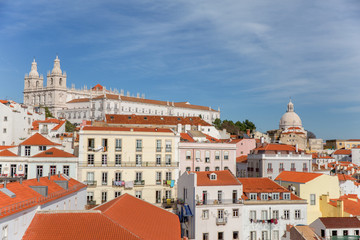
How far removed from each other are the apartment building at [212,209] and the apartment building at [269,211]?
3.92 ft

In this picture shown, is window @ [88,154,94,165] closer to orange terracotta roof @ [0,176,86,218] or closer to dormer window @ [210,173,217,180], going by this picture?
dormer window @ [210,173,217,180]

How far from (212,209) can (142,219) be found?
1776 centimetres

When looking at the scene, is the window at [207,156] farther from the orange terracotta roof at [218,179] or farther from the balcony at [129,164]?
the orange terracotta roof at [218,179]

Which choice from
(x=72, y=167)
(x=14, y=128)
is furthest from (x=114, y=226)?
(x=14, y=128)

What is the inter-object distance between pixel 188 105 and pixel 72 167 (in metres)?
141

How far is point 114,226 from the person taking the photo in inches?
998

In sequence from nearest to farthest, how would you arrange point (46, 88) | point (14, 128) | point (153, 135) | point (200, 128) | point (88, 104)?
point (153, 135), point (14, 128), point (200, 128), point (88, 104), point (46, 88)

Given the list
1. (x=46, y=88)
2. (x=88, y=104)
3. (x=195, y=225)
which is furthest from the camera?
(x=46, y=88)

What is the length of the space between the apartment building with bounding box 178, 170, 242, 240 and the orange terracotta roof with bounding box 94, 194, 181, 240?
10.4 meters

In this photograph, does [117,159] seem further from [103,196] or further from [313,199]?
[313,199]

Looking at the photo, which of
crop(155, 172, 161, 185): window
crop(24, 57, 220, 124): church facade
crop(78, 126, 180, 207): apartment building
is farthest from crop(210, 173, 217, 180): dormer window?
crop(24, 57, 220, 124): church facade

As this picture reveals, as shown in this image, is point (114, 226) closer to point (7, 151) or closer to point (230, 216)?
point (230, 216)

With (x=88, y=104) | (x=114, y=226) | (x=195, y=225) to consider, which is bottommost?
(x=195, y=225)

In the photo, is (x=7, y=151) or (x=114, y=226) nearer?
(x=114, y=226)
